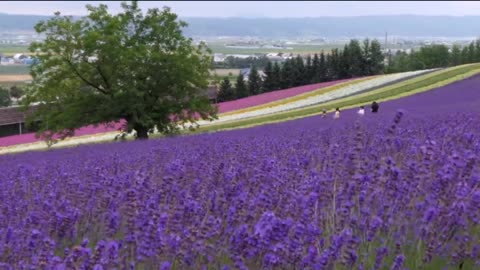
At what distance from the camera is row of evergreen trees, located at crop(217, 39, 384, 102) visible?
267 feet

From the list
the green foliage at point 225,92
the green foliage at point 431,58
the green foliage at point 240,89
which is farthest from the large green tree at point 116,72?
the green foliage at point 431,58

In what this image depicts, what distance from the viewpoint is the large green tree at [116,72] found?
28172mm

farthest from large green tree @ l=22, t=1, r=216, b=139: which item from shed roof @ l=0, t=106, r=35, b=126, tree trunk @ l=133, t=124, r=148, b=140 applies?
shed roof @ l=0, t=106, r=35, b=126

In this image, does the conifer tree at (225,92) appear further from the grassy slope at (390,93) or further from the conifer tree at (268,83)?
the grassy slope at (390,93)

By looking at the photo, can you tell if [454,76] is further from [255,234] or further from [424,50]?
[424,50]

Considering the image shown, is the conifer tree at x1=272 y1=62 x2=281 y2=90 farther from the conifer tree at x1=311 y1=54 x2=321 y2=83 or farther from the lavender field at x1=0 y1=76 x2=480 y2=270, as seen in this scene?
the lavender field at x1=0 y1=76 x2=480 y2=270

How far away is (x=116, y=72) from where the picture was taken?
93.7ft

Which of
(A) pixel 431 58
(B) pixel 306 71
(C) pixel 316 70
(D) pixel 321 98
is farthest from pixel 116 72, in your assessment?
(A) pixel 431 58

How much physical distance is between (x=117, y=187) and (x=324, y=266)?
248 cm

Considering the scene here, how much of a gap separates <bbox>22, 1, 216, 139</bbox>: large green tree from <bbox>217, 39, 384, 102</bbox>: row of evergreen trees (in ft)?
156

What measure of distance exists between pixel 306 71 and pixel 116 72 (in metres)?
57.1

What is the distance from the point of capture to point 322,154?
252 inches

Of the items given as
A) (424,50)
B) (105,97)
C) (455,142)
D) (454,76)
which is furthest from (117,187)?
(424,50)

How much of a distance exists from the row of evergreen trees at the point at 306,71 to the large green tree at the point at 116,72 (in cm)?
4760
